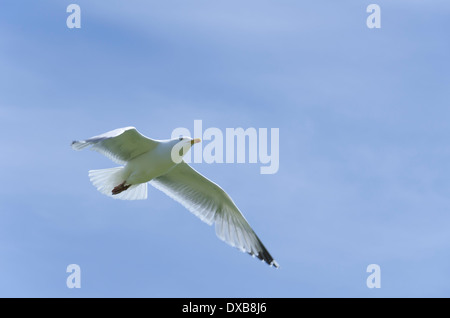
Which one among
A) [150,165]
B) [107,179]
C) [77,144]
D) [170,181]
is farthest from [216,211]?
[77,144]

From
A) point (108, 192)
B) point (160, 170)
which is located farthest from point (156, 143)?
point (108, 192)

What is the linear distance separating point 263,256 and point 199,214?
0.95 metres

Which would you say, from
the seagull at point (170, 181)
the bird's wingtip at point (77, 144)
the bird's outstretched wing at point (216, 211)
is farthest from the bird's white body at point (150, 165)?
the bird's wingtip at point (77, 144)

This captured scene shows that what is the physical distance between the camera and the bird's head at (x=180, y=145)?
8.07 m

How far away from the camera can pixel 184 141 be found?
8.09m

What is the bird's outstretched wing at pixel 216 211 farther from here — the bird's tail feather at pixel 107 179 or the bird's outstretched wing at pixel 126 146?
the bird's outstretched wing at pixel 126 146

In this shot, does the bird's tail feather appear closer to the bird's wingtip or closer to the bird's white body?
the bird's white body

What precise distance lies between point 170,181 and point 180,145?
3.12ft

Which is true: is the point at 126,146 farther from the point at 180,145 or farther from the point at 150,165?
the point at 180,145

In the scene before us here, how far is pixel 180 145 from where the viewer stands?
807 centimetres
